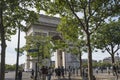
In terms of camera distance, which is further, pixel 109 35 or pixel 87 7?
pixel 109 35

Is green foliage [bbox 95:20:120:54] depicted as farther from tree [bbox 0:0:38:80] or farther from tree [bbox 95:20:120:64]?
tree [bbox 0:0:38:80]

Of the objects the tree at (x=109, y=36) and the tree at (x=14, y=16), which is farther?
the tree at (x=109, y=36)

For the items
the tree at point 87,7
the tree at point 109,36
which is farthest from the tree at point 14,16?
the tree at point 109,36

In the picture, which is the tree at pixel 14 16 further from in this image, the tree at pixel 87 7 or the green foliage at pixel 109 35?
the green foliage at pixel 109 35

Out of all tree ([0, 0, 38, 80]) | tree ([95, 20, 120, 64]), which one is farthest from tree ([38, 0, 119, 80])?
tree ([95, 20, 120, 64])

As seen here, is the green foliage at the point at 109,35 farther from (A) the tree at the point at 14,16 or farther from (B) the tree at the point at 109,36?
(A) the tree at the point at 14,16

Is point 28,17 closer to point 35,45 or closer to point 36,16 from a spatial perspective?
point 36,16

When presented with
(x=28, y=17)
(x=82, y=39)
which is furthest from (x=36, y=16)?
(x=82, y=39)

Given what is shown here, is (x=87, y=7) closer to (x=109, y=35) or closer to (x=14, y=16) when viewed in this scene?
(x=14, y=16)

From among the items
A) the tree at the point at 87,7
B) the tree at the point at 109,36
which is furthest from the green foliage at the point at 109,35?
the tree at the point at 87,7

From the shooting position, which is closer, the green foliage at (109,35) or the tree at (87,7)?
the tree at (87,7)

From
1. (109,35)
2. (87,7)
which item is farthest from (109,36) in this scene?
(87,7)

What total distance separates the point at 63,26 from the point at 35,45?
22.5 m

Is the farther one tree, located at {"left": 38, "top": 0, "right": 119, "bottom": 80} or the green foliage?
the green foliage
